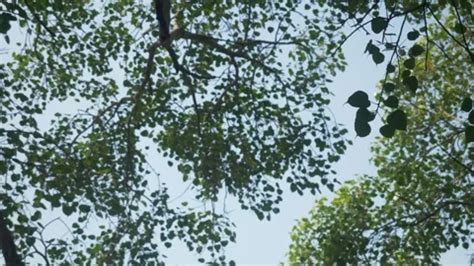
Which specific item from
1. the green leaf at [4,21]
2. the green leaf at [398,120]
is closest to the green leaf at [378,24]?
the green leaf at [398,120]

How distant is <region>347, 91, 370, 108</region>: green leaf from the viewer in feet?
7.40

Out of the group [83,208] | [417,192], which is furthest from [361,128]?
[417,192]

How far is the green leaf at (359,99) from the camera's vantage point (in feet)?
7.40

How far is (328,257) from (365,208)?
1.08m

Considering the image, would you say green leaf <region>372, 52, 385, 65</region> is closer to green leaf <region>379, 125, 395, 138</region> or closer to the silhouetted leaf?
green leaf <region>379, 125, 395, 138</region>

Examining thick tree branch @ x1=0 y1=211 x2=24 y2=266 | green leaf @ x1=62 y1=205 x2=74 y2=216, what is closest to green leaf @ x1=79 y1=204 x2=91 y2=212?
green leaf @ x1=62 y1=205 x2=74 y2=216

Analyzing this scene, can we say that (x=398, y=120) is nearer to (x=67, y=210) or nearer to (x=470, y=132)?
(x=470, y=132)

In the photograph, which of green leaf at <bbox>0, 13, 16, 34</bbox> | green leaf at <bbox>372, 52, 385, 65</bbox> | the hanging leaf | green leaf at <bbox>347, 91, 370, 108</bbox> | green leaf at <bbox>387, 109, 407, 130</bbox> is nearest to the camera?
green leaf at <bbox>347, 91, 370, 108</bbox>

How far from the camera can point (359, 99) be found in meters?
2.26

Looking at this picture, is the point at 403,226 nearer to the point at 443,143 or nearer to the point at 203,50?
the point at 443,143

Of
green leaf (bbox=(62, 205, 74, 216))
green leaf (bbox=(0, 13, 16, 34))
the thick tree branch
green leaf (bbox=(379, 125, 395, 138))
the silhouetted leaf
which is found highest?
green leaf (bbox=(0, 13, 16, 34))

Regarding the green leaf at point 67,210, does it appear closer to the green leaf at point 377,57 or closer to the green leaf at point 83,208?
the green leaf at point 83,208

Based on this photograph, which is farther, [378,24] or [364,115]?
[378,24]

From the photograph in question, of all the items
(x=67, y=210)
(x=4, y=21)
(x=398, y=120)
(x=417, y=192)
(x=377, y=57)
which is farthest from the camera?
(x=417, y=192)
